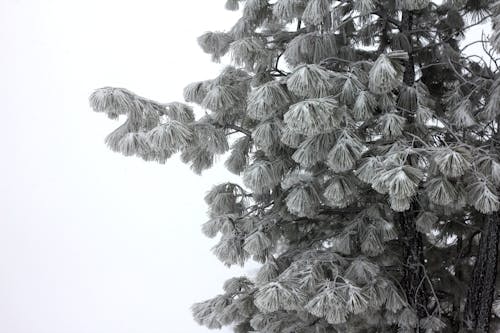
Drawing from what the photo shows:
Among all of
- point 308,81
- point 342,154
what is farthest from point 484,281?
point 308,81

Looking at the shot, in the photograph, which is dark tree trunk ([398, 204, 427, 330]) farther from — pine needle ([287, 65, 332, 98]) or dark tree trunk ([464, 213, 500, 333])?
pine needle ([287, 65, 332, 98])

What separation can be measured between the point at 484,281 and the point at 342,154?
964mm

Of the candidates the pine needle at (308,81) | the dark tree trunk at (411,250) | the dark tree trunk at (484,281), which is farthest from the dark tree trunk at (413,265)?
the pine needle at (308,81)

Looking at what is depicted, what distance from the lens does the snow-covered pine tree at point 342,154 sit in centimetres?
198

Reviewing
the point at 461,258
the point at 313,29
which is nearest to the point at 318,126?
the point at 313,29

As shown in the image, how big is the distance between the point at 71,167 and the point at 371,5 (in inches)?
125

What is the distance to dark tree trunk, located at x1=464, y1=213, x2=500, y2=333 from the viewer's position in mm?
2354

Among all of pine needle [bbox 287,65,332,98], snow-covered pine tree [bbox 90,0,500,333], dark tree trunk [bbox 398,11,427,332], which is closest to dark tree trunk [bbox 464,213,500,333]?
snow-covered pine tree [bbox 90,0,500,333]

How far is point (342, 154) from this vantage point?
1.99 meters

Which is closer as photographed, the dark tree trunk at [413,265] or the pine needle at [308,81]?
the pine needle at [308,81]

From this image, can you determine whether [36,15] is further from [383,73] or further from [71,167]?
[383,73]

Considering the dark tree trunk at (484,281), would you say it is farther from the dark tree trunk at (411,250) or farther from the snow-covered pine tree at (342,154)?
the dark tree trunk at (411,250)

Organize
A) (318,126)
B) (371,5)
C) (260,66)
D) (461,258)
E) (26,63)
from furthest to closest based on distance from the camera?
(26,63) < (461,258) < (260,66) < (371,5) < (318,126)

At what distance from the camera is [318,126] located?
1859 millimetres
